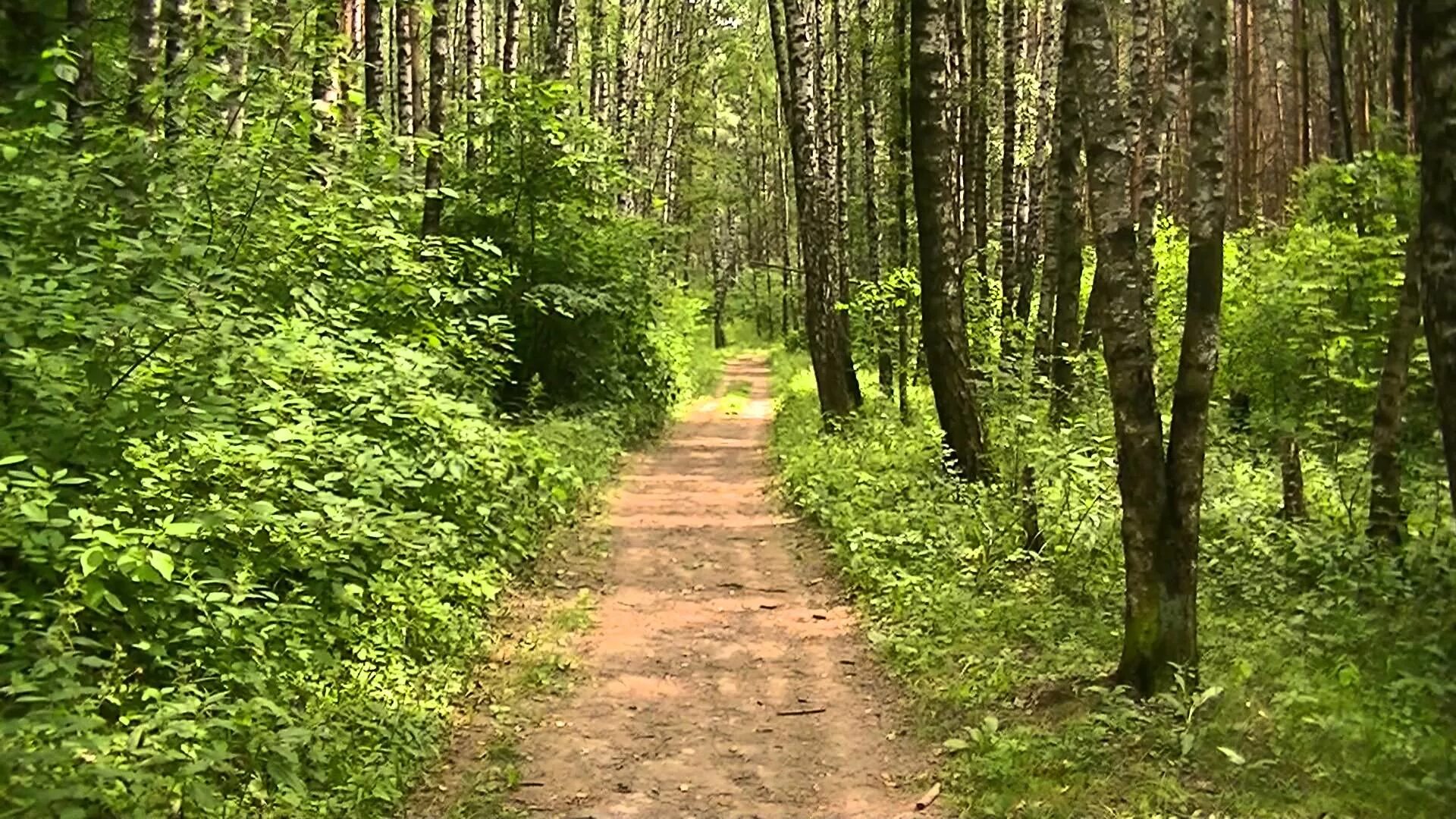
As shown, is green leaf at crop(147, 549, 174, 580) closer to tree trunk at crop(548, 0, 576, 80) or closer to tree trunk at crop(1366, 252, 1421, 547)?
tree trunk at crop(1366, 252, 1421, 547)

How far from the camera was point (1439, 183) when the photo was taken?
3.95 meters

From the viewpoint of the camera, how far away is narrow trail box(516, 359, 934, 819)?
19.6ft

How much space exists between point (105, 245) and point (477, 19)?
20.2 m

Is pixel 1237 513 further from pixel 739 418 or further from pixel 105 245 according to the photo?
pixel 739 418

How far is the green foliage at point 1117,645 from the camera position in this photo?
5.62 meters

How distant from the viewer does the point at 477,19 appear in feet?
81.1

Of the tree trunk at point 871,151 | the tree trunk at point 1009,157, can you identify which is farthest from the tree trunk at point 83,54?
the tree trunk at point 871,151

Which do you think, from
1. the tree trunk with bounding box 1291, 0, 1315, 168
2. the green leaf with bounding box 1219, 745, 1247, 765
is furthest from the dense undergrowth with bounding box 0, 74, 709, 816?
the tree trunk with bounding box 1291, 0, 1315, 168

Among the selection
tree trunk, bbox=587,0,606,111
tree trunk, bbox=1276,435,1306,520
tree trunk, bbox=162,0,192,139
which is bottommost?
tree trunk, bbox=1276,435,1306,520

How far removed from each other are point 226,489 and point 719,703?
3.30m

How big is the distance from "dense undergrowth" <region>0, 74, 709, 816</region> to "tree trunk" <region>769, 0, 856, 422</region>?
900 centimetres

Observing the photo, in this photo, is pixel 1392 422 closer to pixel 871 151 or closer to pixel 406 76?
pixel 406 76

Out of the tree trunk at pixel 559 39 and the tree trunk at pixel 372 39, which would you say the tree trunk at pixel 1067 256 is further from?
the tree trunk at pixel 559 39

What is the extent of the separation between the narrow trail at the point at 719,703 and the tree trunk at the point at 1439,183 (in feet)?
10.8
